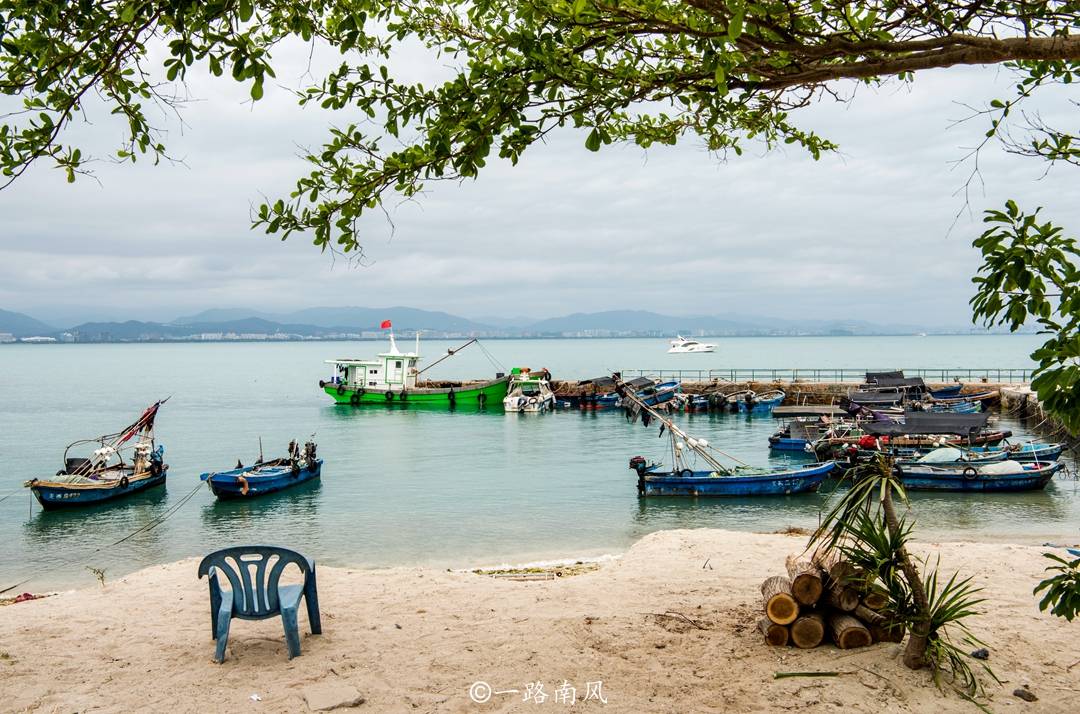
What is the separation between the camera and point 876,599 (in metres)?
6.62

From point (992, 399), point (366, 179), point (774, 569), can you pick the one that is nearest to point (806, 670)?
point (774, 569)

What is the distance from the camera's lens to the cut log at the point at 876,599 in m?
→ 6.48

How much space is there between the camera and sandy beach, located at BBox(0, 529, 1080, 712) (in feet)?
19.8

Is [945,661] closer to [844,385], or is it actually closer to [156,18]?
[156,18]

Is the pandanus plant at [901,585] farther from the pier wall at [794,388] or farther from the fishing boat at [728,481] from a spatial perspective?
the pier wall at [794,388]

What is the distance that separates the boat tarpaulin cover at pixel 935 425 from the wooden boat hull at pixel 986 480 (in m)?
3.84

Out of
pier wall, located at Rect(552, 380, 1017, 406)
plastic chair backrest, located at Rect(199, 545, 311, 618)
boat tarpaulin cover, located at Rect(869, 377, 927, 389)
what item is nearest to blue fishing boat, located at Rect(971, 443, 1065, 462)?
boat tarpaulin cover, located at Rect(869, 377, 927, 389)

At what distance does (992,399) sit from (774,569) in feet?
154

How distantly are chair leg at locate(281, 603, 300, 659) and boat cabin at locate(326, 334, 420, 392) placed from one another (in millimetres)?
52577

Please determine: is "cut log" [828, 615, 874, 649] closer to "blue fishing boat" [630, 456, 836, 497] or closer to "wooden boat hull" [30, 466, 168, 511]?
"blue fishing boat" [630, 456, 836, 497]

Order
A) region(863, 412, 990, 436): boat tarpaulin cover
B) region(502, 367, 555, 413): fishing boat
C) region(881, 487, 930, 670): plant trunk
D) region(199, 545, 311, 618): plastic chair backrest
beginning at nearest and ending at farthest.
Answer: region(881, 487, 930, 670): plant trunk < region(199, 545, 311, 618): plastic chair backrest < region(863, 412, 990, 436): boat tarpaulin cover < region(502, 367, 555, 413): fishing boat

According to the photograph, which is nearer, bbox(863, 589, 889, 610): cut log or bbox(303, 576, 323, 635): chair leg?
bbox(863, 589, 889, 610): cut log

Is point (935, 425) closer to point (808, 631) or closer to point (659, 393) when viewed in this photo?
point (659, 393)

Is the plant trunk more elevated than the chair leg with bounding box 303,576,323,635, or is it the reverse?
the plant trunk
